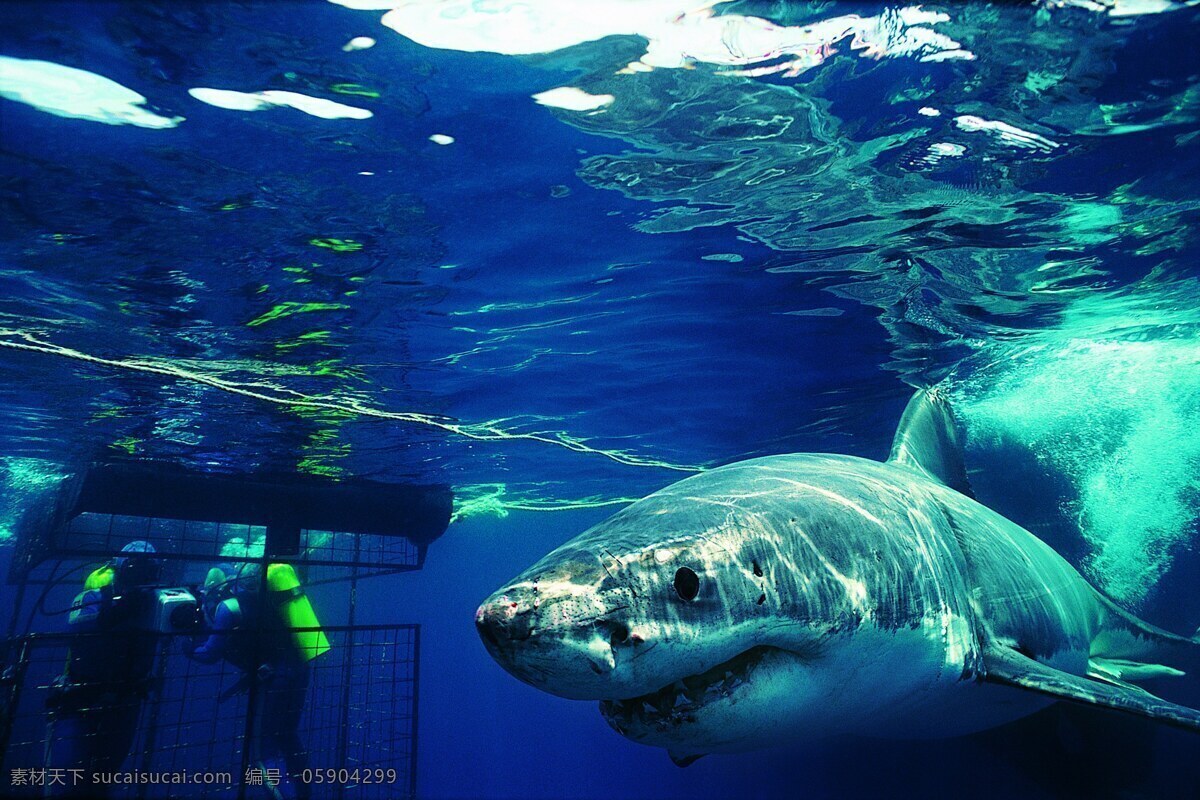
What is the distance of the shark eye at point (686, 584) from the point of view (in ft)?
7.47

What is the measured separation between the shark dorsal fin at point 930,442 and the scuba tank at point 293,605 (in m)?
8.86

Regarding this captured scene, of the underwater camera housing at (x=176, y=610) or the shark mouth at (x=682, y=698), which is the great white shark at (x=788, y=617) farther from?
the underwater camera housing at (x=176, y=610)

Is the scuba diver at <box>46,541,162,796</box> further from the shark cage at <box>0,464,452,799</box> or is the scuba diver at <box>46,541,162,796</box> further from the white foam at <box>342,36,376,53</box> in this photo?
the white foam at <box>342,36,376,53</box>

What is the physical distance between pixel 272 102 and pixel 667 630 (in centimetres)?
537

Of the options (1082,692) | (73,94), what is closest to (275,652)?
(73,94)

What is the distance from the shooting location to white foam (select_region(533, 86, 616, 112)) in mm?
5383

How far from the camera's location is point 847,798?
946 cm

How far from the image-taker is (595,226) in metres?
7.21

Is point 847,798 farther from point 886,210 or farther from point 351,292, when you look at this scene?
point 351,292

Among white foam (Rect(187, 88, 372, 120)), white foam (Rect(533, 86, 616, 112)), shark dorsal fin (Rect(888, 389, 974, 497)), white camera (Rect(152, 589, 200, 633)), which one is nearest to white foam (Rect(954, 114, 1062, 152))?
shark dorsal fin (Rect(888, 389, 974, 497))

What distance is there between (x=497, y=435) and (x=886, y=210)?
967 centimetres

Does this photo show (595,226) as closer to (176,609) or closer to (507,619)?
(507,619)

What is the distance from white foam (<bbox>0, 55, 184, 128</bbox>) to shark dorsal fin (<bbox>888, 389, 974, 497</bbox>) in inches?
289

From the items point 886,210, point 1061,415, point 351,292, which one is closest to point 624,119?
point 886,210
